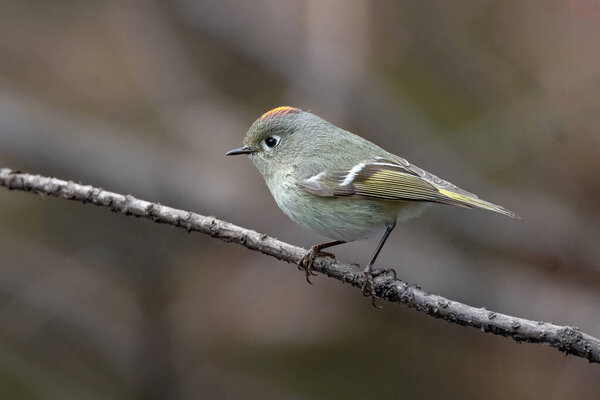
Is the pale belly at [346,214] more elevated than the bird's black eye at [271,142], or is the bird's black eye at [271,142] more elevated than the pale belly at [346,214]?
the bird's black eye at [271,142]

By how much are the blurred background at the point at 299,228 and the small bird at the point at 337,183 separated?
1104mm

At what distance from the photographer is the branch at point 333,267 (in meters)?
1.54

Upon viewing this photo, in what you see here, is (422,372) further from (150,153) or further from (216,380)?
(150,153)

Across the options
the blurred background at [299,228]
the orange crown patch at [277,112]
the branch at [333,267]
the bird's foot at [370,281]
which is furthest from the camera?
the blurred background at [299,228]

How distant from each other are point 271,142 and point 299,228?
1.30 metres

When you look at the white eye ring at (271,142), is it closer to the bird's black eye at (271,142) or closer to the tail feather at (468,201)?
the bird's black eye at (271,142)

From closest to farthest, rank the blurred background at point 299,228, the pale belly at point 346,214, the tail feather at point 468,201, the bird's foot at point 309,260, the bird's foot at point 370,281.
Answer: the bird's foot at point 370,281, the tail feather at point 468,201, the bird's foot at point 309,260, the pale belly at point 346,214, the blurred background at point 299,228

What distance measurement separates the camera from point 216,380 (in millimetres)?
3635

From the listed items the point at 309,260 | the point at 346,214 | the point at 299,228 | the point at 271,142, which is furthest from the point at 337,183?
the point at 299,228

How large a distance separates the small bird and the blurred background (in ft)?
3.62

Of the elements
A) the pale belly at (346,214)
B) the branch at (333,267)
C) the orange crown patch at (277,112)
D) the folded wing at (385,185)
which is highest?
the orange crown patch at (277,112)

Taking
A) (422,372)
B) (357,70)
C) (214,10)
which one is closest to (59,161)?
(214,10)

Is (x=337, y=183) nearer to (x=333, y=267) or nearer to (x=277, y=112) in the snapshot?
(x=333, y=267)

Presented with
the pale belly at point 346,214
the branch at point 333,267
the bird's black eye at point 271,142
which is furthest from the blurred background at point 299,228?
the branch at point 333,267
